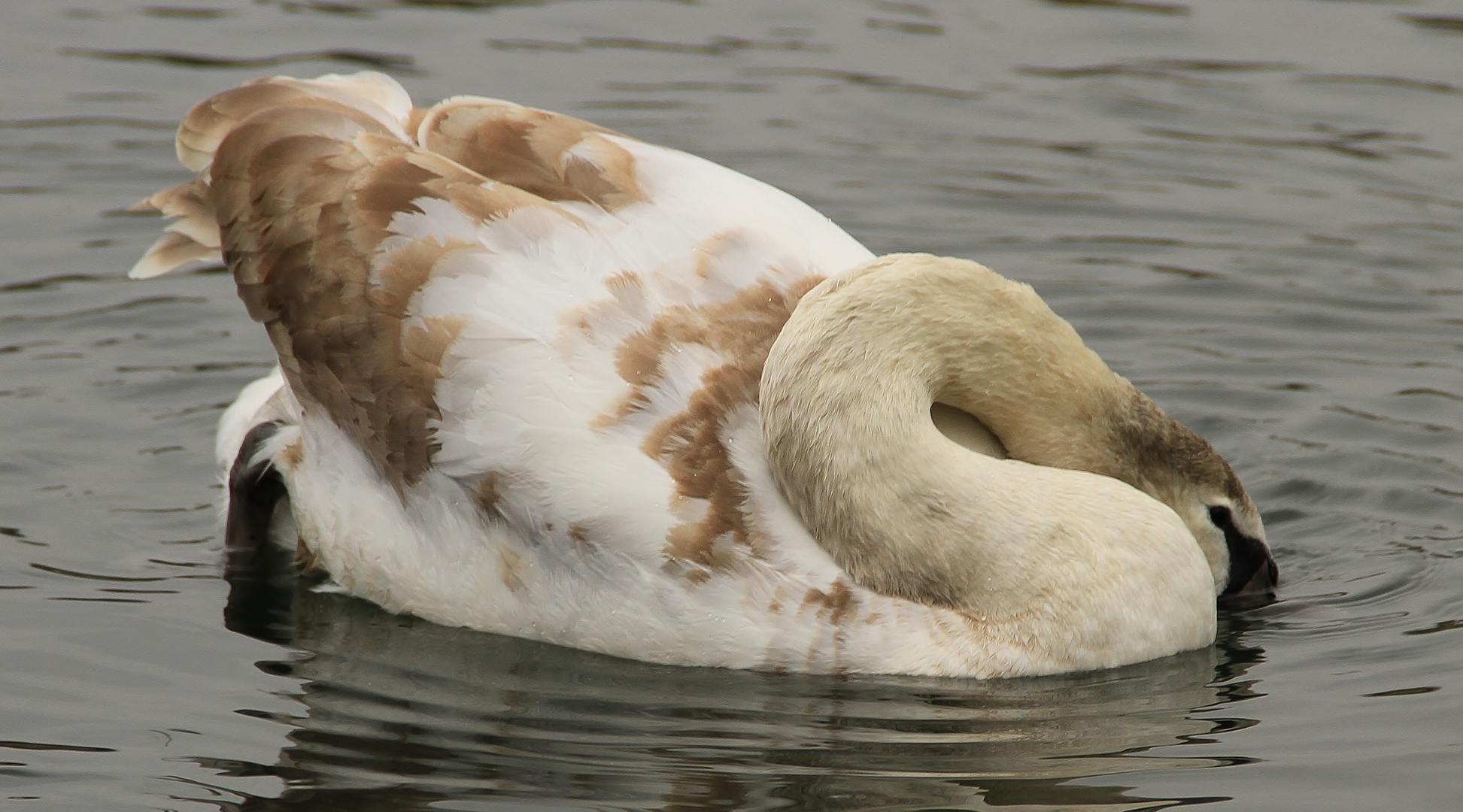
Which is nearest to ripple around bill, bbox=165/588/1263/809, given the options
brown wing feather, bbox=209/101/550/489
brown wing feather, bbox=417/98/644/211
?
brown wing feather, bbox=209/101/550/489

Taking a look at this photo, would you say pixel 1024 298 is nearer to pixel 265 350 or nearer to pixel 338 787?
pixel 338 787

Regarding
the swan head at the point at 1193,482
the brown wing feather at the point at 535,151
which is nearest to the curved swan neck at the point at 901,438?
the swan head at the point at 1193,482

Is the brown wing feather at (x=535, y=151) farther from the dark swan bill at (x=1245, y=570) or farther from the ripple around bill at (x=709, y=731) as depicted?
the dark swan bill at (x=1245, y=570)

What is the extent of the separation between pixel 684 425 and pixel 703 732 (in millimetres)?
931

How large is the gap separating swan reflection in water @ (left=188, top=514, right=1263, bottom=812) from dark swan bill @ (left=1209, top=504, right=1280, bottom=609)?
322 mm

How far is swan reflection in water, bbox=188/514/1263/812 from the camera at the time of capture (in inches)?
208

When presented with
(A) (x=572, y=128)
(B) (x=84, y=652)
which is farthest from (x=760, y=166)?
(B) (x=84, y=652)

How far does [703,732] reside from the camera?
18.5 feet

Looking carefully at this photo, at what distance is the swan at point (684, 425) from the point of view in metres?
5.91

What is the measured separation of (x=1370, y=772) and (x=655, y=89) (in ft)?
25.4

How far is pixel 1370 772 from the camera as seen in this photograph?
5.45 meters

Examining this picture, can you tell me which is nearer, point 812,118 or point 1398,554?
point 1398,554

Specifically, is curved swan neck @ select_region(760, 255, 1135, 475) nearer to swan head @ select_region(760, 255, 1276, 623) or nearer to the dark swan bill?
swan head @ select_region(760, 255, 1276, 623)

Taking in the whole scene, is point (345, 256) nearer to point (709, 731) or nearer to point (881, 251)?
point (709, 731)
